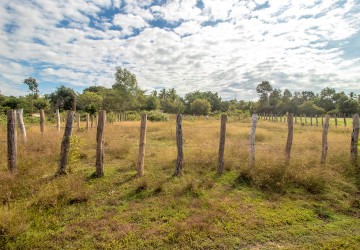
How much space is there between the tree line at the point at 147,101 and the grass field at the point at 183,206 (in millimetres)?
29877

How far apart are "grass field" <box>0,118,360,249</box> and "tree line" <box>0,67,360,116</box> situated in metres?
29.9

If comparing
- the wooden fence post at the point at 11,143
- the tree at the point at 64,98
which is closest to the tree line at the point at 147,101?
the tree at the point at 64,98

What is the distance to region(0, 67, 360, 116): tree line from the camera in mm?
47156

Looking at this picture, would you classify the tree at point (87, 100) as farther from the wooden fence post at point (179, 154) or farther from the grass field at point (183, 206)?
the wooden fence post at point (179, 154)

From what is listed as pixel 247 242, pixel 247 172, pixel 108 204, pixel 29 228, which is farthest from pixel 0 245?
pixel 247 172

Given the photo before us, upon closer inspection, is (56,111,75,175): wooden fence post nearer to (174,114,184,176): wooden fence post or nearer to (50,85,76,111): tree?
(174,114,184,176): wooden fence post

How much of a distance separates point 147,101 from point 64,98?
22604 millimetres

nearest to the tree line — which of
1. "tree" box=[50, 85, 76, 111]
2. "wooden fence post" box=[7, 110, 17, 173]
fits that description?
"tree" box=[50, 85, 76, 111]

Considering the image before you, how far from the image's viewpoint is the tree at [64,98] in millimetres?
55806

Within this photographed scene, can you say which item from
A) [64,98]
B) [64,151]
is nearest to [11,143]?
[64,151]

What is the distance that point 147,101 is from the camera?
2594 inches

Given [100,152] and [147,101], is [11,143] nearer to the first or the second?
[100,152]

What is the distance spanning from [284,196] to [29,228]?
5633 millimetres

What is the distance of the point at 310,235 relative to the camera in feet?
12.8
